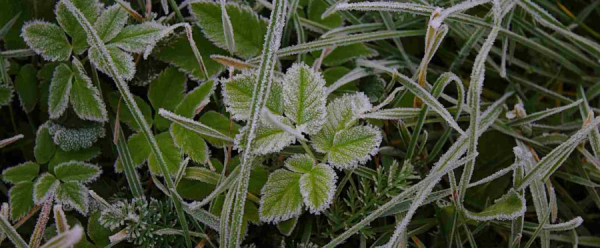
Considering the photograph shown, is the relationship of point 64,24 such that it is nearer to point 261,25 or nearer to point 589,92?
point 261,25

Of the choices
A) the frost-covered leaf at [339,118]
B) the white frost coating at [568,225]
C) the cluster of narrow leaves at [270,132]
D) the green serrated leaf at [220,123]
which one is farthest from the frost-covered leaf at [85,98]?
the white frost coating at [568,225]

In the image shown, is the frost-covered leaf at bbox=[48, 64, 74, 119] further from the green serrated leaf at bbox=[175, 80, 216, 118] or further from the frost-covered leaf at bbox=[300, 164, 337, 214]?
the frost-covered leaf at bbox=[300, 164, 337, 214]

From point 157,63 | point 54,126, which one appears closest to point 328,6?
point 157,63

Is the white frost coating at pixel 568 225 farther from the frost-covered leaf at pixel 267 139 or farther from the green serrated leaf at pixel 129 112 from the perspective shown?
the green serrated leaf at pixel 129 112

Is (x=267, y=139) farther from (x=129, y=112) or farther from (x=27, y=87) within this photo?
(x=27, y=87)

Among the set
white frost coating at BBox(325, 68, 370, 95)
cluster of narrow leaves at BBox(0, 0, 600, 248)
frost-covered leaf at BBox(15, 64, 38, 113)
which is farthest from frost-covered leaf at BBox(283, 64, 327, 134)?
frost-covered leaf at BBox(15, 64, 38, 113)

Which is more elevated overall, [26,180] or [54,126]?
[54,126]
